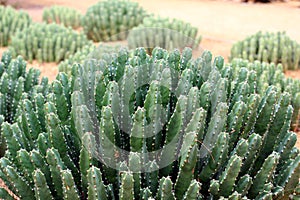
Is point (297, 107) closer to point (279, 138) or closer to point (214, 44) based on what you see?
point (279, 138)

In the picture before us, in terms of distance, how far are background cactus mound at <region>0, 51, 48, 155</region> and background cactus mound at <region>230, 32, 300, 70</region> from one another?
459 centimetres

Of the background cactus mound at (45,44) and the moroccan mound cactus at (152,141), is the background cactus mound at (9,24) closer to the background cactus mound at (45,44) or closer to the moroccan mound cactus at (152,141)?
the background cactus mound at (45,44)

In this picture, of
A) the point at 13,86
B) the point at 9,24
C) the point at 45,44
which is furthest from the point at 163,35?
the point at 13,86

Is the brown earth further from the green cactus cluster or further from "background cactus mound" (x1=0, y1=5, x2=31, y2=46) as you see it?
the green cactus cluster

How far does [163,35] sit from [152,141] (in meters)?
6.53

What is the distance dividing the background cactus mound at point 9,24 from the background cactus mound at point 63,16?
1117 millimetres

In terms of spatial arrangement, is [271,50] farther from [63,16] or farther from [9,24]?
[9,24]

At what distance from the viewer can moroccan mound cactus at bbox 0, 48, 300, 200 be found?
295 centimetres

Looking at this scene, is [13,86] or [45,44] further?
[45,44]

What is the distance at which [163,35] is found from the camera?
9453 mm

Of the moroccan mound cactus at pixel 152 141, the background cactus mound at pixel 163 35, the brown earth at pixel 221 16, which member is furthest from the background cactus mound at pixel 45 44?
the moroccan mound cactus at pixel 152 141

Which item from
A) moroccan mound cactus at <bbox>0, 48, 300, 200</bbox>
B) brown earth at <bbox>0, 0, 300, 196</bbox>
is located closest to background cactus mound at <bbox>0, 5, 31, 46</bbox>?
brown earth at <bbox>0, 0, 300, 196</bbox>

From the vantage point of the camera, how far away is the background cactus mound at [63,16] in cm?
1176

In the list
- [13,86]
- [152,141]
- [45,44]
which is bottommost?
[45,44]
